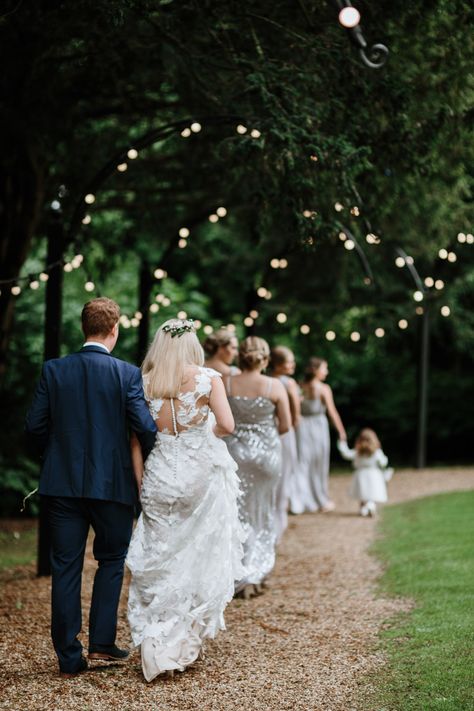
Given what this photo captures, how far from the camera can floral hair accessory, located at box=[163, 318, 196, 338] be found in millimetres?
5410

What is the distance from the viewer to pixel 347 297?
19.1 m

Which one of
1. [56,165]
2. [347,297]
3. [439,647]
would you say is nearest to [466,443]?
[347,297]

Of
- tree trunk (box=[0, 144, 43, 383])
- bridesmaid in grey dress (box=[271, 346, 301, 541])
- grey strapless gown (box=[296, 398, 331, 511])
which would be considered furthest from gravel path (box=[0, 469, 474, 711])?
tree trunk (box=[0, 144, 43, 383])

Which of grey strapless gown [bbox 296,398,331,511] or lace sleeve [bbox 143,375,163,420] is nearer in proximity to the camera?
lace sleeve [bbox 143,375,163,420]

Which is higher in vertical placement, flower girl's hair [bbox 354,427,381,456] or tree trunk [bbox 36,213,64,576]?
tree trunk [bbox 36,213,64,576]

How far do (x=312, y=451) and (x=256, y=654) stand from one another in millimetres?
7078

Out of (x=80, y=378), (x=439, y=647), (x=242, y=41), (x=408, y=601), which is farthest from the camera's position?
(x=242, y=41)

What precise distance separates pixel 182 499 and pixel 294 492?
7.44 metres

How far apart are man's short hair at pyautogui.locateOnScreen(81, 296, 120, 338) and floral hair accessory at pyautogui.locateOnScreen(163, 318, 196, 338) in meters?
0.35

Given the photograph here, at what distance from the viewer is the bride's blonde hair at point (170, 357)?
536cm

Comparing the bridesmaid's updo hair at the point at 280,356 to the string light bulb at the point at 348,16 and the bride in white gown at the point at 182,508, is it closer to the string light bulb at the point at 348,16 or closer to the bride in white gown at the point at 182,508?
the bride in white gown at the point at 182,508

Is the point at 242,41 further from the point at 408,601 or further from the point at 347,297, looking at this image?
the point at 347,297

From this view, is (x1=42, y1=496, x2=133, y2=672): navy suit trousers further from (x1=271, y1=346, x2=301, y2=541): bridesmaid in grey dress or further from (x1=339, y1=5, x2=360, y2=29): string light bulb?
(x1=271, y1=346, x2=301, y2=541): bridesmaid in grey dress

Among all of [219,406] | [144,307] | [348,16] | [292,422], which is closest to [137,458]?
[219,406]
